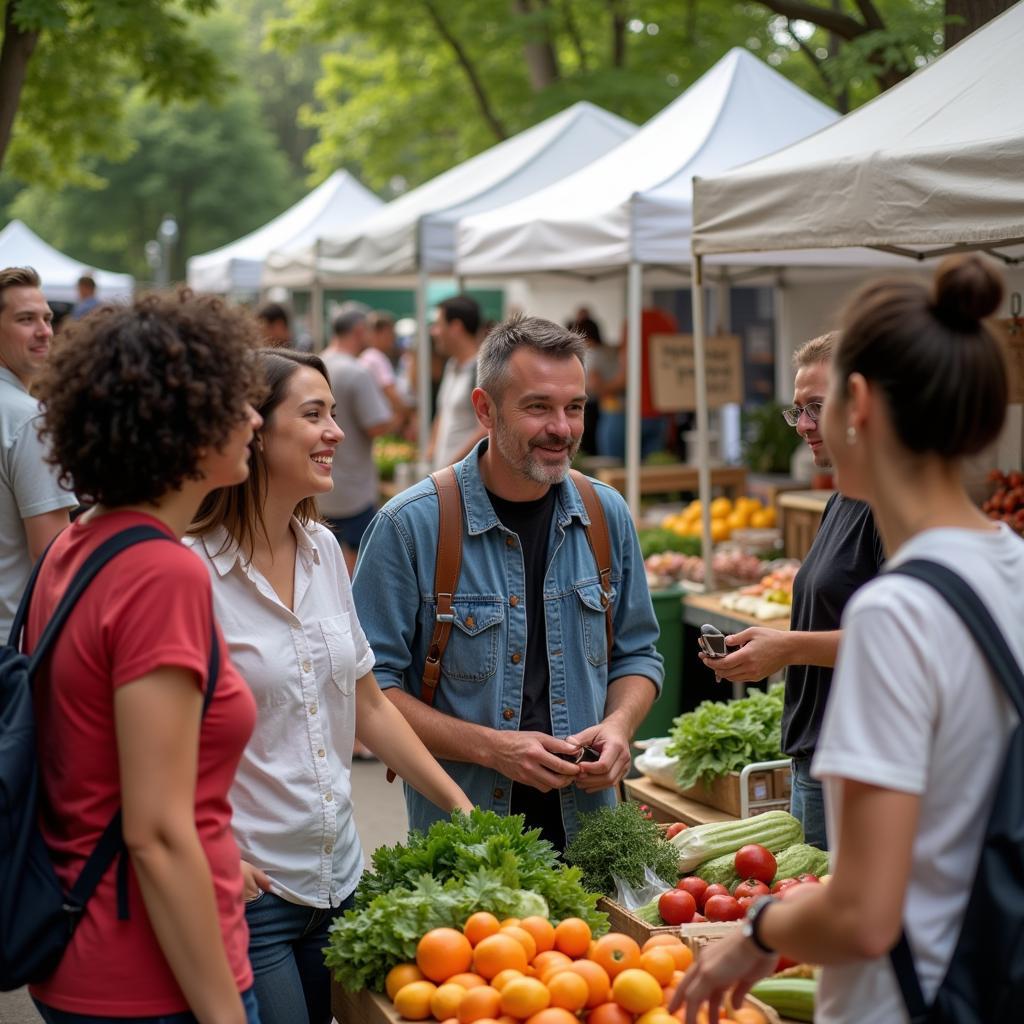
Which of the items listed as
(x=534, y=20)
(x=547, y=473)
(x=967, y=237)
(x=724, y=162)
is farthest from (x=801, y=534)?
(x=534, y=20)

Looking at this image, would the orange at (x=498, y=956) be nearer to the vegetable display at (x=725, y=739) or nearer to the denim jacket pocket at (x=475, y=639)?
the denim jacket pocket at (x=475, y=639)

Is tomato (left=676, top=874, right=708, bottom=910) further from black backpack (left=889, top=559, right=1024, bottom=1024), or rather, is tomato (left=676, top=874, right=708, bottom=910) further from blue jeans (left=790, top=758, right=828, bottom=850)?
black backpack (left=889, top=559, right=1024, bottom=1024)

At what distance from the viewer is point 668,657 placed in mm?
6980

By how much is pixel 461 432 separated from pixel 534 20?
703 centimetres

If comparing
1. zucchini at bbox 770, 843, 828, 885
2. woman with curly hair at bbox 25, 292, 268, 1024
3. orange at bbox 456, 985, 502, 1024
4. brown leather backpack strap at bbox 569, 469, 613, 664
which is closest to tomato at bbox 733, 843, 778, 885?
zucchini at bbox 770, 843, 828, 885

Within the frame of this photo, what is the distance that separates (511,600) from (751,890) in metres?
0.94

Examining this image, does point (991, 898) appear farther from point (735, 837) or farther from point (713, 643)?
point (735, 837)

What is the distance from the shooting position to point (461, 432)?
9.11 metres

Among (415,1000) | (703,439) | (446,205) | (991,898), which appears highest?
(446,205)

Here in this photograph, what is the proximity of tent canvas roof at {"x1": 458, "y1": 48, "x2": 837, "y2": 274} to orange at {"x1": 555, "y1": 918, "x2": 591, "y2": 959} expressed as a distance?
17.3 feet

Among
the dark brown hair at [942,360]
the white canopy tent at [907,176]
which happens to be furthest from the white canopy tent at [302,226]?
the dark brown hair at [942,360]

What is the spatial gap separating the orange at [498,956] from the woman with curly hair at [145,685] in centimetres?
58

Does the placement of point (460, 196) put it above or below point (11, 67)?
below

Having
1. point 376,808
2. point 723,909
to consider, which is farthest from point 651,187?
point 723,909
